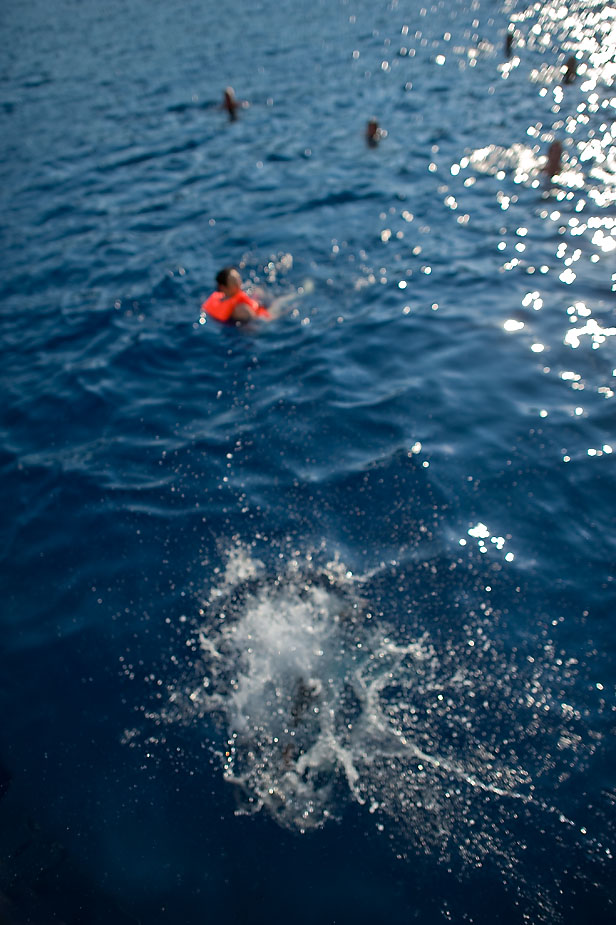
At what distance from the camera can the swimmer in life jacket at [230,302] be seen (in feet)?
33.8

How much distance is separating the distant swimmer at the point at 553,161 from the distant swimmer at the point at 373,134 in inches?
182

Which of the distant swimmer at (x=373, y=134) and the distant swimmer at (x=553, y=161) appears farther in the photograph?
the distant swimmer at (x=373, y=134)

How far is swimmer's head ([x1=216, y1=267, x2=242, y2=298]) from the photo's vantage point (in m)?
10.3

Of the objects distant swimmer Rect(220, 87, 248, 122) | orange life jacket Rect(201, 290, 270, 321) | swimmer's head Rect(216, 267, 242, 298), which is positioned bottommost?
orange life jacket Rect(201, 290, 270, 321)

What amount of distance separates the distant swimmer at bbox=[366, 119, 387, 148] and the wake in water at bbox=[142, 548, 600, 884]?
13.1 m

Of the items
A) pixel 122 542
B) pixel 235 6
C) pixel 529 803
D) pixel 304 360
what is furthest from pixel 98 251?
pixel 235 6

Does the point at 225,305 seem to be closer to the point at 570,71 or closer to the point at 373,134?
the point at 373,134

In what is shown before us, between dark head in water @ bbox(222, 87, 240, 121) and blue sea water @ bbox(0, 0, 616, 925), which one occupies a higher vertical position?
dark head in water @ bbox(222, 87, 240, 121)

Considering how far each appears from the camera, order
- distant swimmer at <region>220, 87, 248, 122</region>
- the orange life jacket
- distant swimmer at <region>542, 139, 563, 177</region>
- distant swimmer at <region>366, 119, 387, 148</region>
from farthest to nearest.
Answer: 1. distant swimmer at <region>220, 87, 248, 122</region>
2. distant swimmer at <region>366, 119, 387, 148</region>
3. distant swimmer at <region>542, 139, 563, 177</region>
4. the orange life jacket

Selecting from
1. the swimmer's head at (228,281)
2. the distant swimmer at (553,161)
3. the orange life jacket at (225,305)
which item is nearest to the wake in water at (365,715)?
the orange life jacket at (225,305)

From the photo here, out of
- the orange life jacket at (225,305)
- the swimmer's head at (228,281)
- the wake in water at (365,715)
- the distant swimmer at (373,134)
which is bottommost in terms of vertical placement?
the wake in water at (365,715)

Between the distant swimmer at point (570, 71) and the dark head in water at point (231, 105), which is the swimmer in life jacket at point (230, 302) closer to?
the dark head in water at point (231, 105)

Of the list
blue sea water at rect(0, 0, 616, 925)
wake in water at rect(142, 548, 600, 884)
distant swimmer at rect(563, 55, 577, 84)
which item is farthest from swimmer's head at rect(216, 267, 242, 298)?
distant swimmer at rect(563, 55, 577, 84)

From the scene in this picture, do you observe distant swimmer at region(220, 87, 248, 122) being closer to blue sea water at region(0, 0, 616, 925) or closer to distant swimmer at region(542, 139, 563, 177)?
blue sea water at region(0, 0, 616, 925)
